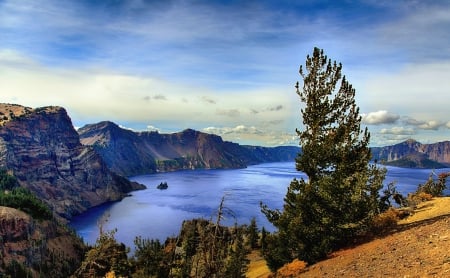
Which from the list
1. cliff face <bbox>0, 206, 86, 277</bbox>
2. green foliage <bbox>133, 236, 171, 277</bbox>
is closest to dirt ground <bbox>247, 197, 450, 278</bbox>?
green foliage <bbox>133, 236, 171, 277</bbox>

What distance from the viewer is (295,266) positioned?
1190 inches

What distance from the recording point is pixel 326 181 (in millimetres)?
31812

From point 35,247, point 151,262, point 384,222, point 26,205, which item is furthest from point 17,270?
point 384,222

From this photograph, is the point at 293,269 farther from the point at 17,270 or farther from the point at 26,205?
the point at 26,205

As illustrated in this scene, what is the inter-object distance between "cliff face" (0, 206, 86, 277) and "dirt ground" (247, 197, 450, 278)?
13715 centimetres

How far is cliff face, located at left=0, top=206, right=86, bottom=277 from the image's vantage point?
5379 inches

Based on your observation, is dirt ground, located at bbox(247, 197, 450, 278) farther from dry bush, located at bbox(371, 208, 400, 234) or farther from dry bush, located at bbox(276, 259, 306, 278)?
dry bush, located at bbox(371, 208, 400, 234)

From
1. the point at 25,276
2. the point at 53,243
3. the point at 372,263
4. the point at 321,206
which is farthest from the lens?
the point at 53,243

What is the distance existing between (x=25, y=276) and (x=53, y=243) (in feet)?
82.2

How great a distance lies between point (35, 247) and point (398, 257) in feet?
520

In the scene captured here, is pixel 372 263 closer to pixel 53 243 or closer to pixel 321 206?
pixel 321 206

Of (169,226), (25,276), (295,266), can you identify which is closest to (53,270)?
(25,276)

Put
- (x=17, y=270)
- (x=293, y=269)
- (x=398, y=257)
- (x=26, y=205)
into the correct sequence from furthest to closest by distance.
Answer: (x=26, y=205), (x=17, y=270), (x=293, y=269), (x=398, y=257)

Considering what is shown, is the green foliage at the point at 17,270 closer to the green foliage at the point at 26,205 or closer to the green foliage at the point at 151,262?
the green foliage at the point at 26,205
